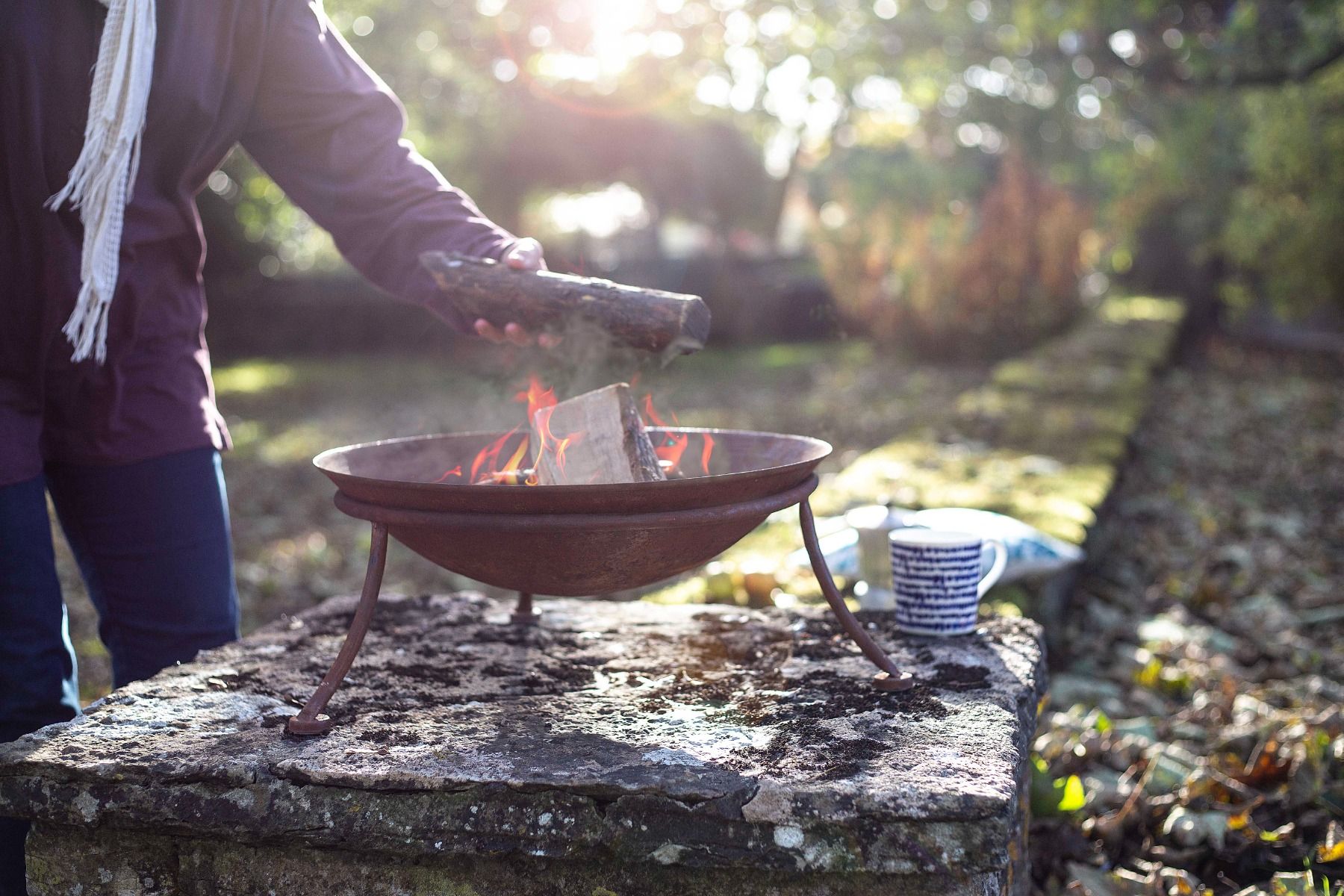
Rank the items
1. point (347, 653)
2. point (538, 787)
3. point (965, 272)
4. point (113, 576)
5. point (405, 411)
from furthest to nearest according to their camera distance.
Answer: point (405, 411)
point (965, 272)
point (113, 576)
point (347, 653)
point (538, 787)

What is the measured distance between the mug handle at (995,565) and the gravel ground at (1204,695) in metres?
0.38

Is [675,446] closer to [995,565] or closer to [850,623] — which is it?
[850,623]

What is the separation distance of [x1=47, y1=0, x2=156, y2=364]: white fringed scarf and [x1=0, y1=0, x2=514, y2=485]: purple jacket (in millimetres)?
54

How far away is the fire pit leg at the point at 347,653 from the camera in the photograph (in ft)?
5.76

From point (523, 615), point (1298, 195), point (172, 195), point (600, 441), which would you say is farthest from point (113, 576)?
point (1298, 195)

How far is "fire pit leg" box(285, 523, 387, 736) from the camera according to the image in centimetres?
175

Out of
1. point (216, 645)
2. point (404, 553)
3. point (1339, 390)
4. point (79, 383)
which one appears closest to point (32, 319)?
point (79, 383)

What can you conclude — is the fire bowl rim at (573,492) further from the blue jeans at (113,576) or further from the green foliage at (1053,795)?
the green foliage at (1053,795)

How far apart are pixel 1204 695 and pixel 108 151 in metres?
2.81

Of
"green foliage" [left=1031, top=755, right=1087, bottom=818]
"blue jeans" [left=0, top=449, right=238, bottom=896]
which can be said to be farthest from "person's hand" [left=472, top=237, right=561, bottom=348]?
"green foliage" [left=1031, top=755, right=1087, bottom=818]

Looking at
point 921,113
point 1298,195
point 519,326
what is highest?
point 921,113

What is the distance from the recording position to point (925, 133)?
17828mm

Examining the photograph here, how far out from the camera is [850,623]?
1945 millimetres

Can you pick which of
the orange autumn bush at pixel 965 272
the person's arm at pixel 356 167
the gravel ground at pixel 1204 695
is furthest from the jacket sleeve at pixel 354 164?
the orange autumn bush at pixel 965 272
